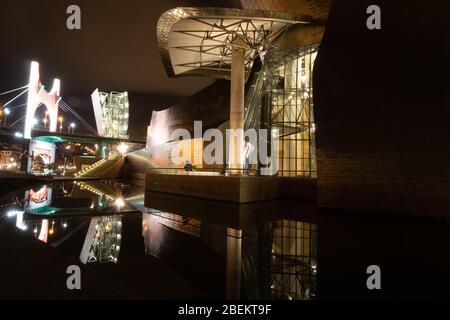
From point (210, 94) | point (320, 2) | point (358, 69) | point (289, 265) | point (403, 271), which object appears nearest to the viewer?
point (403, 271)

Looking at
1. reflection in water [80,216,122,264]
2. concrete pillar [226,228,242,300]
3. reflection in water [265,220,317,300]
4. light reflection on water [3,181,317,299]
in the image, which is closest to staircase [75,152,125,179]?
light reflection on water [3,181,317,299]

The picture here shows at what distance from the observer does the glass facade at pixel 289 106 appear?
1692 centimetres

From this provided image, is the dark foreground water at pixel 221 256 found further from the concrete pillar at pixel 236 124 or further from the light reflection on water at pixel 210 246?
the concrete pillar at pixel 236 124

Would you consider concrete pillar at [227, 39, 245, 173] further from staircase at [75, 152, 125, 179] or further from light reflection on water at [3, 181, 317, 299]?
staircase at [75, 152, 125, 179]

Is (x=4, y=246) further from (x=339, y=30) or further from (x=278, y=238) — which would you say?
(x=339, y=30)

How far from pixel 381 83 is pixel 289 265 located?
7.04 m

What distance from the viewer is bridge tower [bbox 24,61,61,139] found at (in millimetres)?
38969

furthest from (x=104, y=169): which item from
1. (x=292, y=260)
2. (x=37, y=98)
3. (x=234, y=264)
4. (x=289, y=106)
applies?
(x=292, y=260)

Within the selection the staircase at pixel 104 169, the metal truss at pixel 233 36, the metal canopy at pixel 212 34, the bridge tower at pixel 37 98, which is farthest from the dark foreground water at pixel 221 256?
the bridge tower at pixel 37 98

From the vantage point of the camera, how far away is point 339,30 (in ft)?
32.3

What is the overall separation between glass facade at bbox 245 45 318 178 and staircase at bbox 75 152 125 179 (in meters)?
25.1

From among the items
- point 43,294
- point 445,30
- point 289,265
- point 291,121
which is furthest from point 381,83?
point 43,294

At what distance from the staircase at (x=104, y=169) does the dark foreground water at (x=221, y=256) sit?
29027mm

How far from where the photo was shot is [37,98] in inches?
1682
